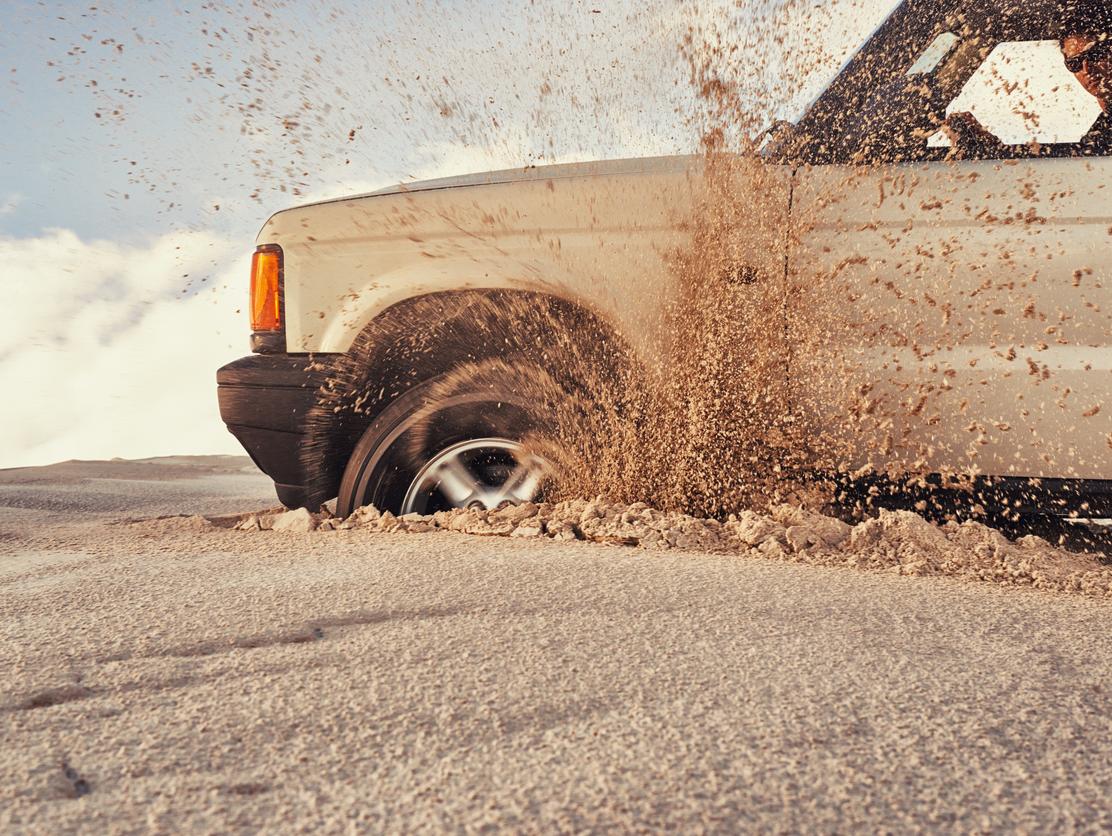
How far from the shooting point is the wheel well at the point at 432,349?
9.07ft

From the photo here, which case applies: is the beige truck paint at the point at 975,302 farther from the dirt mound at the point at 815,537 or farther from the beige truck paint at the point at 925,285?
the dirt mound at the point at 815,537

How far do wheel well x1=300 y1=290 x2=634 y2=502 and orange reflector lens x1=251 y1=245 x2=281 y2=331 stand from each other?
30 centimetres

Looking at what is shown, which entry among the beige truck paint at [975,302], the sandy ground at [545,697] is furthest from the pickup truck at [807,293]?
the sandy ground at [545,697]

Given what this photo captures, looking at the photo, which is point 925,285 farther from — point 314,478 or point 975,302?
point 314,478

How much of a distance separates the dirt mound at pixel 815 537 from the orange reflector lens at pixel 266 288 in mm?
831

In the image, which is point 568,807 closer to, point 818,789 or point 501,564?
point 818,789

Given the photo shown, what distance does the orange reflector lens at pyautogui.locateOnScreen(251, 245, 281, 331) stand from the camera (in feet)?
9.67

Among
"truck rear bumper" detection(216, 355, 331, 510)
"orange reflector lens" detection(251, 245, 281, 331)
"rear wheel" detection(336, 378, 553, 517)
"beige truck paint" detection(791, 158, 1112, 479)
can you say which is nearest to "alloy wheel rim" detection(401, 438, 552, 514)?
"rear wheel" detection(336, 378, 553, 517)

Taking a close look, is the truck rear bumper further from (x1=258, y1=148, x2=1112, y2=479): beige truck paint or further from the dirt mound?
(x1=258, y1=148, x2=1112, y2=479): beige truck paint

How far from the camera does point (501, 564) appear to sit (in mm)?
2178

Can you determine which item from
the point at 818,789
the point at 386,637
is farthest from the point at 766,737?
the point at 386,637

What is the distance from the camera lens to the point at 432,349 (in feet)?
9.55

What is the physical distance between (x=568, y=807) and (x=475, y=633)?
2.12 feet

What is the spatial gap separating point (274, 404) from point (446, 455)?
63 cm
